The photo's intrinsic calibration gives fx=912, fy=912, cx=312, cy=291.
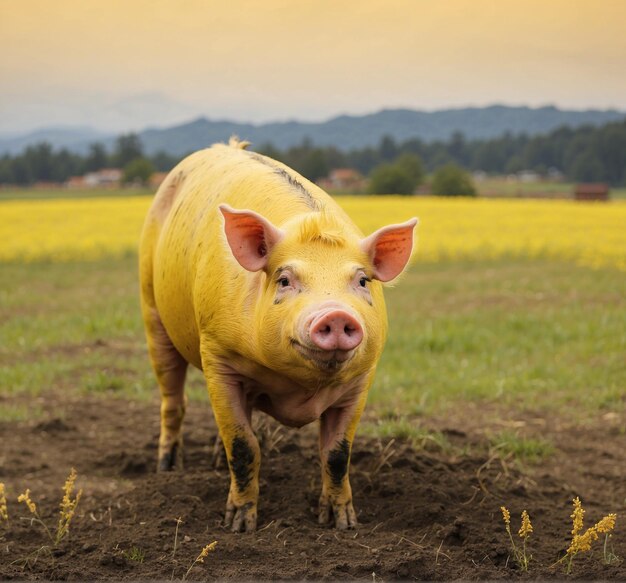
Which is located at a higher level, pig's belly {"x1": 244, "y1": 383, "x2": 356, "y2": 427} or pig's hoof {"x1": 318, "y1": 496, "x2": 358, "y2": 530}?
pig's belly {"x1": 244, "y1": 383, "x2": 356, "y2": 427}

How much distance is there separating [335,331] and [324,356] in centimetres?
22

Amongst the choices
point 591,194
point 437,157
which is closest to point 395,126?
point 437,157

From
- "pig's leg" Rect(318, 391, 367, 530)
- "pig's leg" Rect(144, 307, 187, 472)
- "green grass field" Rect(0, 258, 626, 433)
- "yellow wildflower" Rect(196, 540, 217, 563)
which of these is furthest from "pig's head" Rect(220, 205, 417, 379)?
"green grass field" Rect(0, 258, 626, 433)

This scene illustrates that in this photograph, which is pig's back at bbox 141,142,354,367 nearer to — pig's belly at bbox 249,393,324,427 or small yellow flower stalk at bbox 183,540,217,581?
pig's belly at bbox 249,393,324,427

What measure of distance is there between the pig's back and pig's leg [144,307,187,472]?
0.35 metres

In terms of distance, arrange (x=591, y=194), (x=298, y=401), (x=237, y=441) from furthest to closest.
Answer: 1. (x=591, y=194)
2. (x=237, y=441)
3. (x=298, y=401)

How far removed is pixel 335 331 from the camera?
10.5ft

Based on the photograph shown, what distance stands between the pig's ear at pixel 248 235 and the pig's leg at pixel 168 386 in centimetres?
202

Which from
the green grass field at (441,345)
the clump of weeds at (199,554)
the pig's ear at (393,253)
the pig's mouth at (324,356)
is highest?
the pig's ear at (393,253)

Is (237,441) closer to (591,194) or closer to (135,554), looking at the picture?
(135,554)

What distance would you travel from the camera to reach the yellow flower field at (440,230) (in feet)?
64.5

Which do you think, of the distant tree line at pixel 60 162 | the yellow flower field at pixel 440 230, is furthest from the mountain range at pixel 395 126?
the yellow flower field at pixel 440 230

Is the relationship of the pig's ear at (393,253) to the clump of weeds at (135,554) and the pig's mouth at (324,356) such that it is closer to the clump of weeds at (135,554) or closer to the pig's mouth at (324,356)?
the pig's mouth at (324,356)

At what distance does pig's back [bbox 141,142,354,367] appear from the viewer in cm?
421
